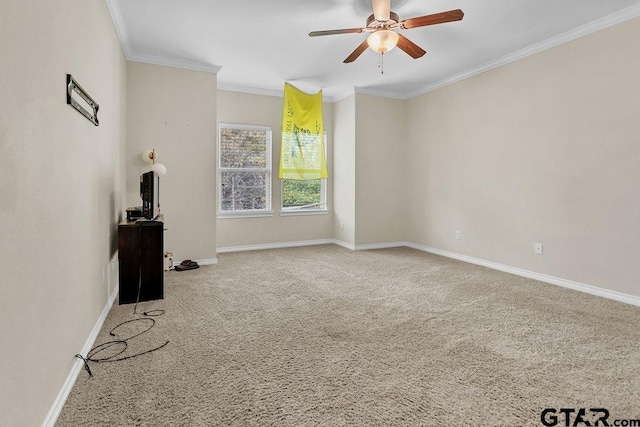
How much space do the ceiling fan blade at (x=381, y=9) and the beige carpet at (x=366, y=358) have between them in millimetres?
2446

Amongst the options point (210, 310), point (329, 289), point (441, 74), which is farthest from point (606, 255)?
point (210, 310)

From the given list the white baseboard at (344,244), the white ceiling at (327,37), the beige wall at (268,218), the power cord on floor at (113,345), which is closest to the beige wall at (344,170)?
the white baseboard at (344,244)

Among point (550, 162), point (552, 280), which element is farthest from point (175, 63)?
point (552, 280)

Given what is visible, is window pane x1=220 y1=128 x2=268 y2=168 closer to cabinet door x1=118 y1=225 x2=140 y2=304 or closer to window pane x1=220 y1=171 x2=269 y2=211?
window pane x1=220 y1=171 x2=269 y2=211

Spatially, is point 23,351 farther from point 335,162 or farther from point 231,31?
point 335,162

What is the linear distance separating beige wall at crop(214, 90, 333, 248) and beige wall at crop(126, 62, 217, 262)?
2.84 ft

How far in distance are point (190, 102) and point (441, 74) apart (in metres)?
3.51

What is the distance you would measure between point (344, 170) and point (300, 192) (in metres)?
0.87

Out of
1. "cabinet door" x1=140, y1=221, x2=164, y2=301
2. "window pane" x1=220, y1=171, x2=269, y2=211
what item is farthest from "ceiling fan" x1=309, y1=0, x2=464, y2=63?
"window pane" x1=220, y1=171, x2=269, y2=211

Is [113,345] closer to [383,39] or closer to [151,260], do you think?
[151,260]

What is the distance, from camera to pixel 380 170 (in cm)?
588

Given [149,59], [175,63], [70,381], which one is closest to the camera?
[70,381]

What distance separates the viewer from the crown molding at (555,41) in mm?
3116

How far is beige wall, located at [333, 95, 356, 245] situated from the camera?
571 cm
